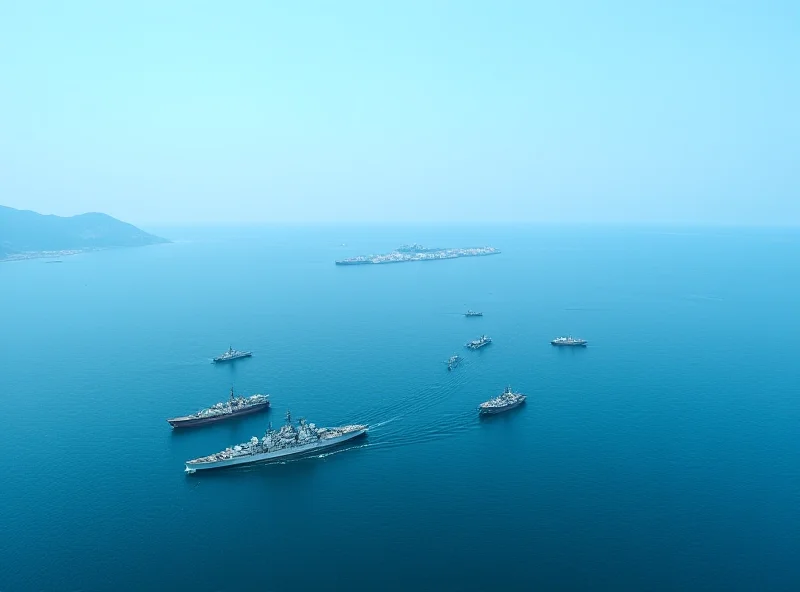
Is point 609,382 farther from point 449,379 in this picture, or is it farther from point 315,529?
point 315,529

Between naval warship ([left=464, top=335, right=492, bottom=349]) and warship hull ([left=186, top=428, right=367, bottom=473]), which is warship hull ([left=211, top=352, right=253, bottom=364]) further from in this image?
naval warship ([left=464, top=335, right=492, bottom=349])

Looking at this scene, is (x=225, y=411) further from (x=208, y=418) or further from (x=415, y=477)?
(x=415, y=477)

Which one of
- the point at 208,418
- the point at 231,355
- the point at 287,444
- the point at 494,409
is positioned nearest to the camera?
the point at 287,444

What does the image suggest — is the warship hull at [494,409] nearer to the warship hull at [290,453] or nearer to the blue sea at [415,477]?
the blue sea at [415,477]

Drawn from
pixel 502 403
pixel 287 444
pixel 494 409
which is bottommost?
pixel 287 444

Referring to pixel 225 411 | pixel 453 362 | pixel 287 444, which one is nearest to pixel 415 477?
pixel 287 444

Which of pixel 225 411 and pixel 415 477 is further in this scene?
pixel 225 411

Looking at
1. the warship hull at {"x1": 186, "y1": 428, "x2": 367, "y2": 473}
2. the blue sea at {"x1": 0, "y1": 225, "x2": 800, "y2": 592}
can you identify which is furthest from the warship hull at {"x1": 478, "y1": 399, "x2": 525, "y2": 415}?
the warship hull at {"x1": 186, "y1": 428, "x2": 367, "y2": 473}

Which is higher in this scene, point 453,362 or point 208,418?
point 453,362

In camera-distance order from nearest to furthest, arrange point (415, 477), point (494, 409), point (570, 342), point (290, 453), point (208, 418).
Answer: point (415, 477) → point (290, 453) → point (208, 418) → point (494, 409) → point (570, 342)
